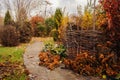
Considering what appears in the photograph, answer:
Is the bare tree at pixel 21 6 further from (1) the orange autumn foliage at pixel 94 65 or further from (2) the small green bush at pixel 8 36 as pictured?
(1) the orange autumn foliage at pixel 94 65

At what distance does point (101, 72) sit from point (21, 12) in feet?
62.6

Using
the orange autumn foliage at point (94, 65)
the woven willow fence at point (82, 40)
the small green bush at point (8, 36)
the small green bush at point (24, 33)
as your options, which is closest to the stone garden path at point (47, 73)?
the orange autumn foliage at point (94, 65)

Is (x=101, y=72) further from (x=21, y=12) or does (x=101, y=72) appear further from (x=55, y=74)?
(x=21, y=12)

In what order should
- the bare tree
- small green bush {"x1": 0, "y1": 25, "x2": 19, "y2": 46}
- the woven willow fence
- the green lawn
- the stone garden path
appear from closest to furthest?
the stone garden path
the green lawn
the woven willow fence
small green bush {"x1": 0, "y1": 25, "x2": 19, "y2": 46}
the bare tree

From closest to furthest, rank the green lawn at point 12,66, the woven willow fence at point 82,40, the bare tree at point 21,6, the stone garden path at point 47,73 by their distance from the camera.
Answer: the stone garden path at point 47,73 → the green lawn at point 12,66 → the woven willow fence at point 82,40 → the bare tree at point 21,6

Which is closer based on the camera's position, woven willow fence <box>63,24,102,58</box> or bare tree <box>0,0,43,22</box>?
woven willow fence <box>63,24,102,58</box>

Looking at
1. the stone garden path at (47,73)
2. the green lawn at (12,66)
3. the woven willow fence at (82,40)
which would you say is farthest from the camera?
the woven willow fence at (82,40)

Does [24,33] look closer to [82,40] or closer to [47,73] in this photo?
[82,40]

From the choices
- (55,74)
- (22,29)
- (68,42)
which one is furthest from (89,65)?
(22,29)

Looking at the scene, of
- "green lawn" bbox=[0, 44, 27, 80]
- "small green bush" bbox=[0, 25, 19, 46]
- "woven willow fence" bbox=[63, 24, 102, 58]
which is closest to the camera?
"green lawn" bbox=[0, 44, 27, 80]

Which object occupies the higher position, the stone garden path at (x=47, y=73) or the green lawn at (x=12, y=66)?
the green lawn at (x=12, y=66)

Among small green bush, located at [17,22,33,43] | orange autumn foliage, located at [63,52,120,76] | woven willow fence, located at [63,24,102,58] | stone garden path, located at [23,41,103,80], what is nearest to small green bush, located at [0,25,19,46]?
small green bush, located at [17,22,33,43]

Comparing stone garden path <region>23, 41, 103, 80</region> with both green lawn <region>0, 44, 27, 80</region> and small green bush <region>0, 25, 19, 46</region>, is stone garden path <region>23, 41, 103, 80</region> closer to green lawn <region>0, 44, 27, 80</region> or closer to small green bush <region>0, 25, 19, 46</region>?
green lawn <region>0, 44, 27, 80</region>

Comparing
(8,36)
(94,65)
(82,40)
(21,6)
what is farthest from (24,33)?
(94,65)
